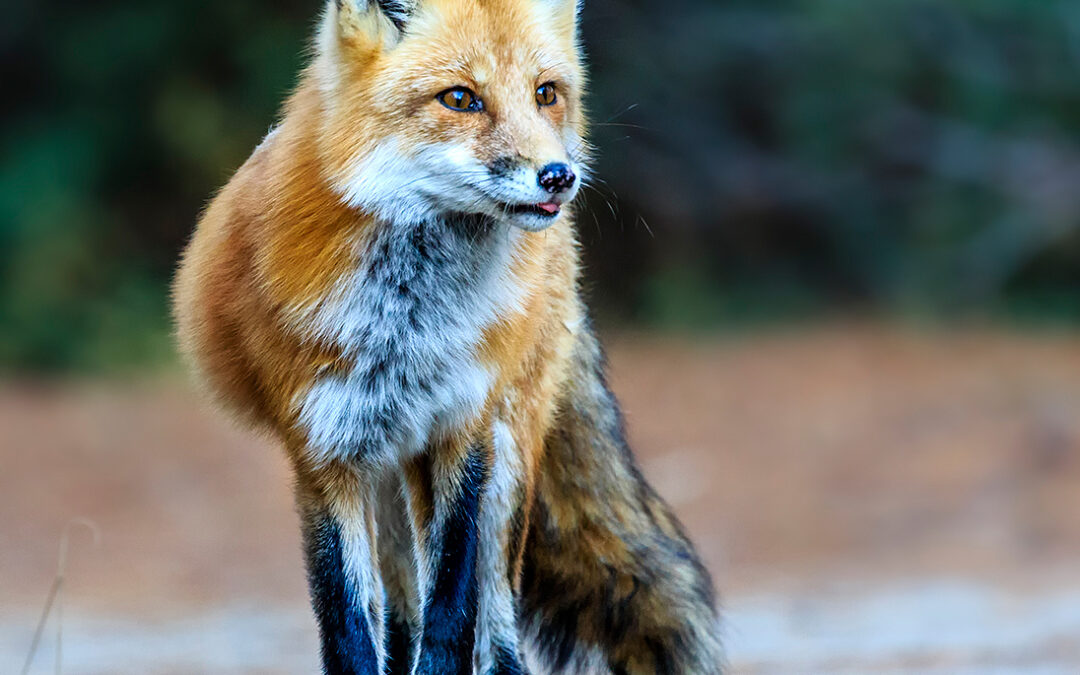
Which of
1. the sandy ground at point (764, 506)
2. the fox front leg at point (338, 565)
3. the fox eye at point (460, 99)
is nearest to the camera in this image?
the fox eye at point (460, 99)

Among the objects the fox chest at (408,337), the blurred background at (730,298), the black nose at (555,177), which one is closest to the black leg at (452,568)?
the fox chest at (408,337)

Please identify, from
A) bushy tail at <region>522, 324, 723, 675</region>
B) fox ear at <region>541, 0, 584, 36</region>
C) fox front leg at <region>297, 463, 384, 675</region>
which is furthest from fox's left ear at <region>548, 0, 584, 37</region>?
fox front leg at <region>297, 463, 384, 675</region>

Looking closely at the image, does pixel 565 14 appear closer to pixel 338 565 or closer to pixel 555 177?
pixel 555 177

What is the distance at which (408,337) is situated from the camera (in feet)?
12.5

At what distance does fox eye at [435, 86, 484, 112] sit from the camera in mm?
3578

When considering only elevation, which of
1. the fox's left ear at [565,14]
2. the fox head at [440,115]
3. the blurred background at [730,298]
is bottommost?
the fox head at [440,115]

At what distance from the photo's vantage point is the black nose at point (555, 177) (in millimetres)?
3418

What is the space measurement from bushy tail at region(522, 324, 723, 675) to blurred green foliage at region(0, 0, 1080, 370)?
7.57 meters

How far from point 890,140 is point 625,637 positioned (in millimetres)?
10737

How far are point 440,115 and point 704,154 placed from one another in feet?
35.2

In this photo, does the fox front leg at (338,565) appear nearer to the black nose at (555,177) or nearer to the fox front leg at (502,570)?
the fox front leg at (502,570)

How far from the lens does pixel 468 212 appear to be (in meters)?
3.65

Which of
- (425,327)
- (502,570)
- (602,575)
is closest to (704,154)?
(602,575)

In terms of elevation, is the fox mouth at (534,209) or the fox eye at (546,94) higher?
the fox eye at (546,94)
